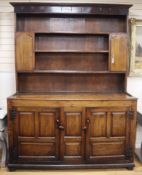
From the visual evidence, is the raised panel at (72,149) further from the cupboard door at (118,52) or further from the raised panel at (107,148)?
the cupboard door at (118,52)

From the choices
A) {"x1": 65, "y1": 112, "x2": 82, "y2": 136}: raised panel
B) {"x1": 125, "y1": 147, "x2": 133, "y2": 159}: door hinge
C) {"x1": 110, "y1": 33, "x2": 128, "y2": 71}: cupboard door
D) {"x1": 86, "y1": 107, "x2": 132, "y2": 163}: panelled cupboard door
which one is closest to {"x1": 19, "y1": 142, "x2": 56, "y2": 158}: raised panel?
{"x1": 65, "y1": 112, "x2": 82, "y2": 136}: raised panel

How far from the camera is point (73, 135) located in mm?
3100

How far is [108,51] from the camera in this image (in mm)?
3361

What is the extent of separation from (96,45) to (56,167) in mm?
1862

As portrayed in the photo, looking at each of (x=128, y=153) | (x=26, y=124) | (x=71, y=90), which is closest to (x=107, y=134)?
(x=128, y=153)

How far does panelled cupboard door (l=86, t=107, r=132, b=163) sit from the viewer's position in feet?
10.1

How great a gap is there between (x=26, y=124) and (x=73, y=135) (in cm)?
64

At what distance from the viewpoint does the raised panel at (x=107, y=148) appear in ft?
10.3

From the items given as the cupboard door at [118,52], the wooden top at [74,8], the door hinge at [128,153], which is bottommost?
the door hinge at [128,153]

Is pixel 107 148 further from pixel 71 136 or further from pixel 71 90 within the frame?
pixel 71 90

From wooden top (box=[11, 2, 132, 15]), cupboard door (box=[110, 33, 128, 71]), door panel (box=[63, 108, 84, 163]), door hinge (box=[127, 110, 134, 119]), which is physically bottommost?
door panel (box=[63, 108, 84, 163])

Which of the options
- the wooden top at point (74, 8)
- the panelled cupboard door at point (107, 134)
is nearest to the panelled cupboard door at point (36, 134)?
the panelled cupboard door at point (107, 134)

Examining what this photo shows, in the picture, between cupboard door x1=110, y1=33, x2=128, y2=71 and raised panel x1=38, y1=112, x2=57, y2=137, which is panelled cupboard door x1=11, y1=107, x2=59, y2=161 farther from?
cupboard door x1=110, y1=33, x2=128, y2=71

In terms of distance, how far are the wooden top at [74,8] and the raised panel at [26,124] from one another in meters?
1.44
